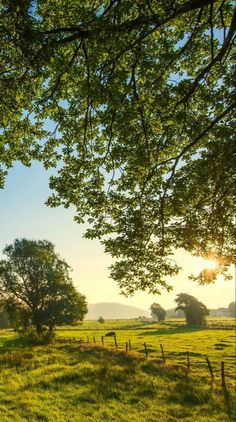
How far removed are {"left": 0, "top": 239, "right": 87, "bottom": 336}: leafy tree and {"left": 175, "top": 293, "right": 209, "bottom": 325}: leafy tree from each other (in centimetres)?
5198

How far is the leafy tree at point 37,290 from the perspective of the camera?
187 ft

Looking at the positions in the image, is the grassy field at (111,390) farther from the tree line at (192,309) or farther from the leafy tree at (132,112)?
the tree line at (192,309)

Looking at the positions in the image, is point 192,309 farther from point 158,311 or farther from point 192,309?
point 158,311

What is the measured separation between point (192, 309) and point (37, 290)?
60.3 metres

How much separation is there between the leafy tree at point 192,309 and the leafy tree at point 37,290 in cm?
5198

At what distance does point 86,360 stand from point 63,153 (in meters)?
25.6

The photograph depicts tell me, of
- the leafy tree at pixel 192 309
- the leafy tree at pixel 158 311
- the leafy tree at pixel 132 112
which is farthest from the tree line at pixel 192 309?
the leafy tree at pixel 132 112

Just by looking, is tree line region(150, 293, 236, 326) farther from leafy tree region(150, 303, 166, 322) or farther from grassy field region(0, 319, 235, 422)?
grassy field region(0, 319, 235, 422)

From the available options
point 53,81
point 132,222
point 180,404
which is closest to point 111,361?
point 180,404

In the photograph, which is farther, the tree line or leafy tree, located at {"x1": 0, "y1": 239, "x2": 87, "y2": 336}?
the tree line

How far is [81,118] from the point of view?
45.7ft

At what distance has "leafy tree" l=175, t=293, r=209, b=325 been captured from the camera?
103 meters

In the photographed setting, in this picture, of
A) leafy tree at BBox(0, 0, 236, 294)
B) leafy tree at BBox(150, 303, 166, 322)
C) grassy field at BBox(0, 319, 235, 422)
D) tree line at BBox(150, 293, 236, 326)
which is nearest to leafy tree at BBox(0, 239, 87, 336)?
grassy field at BBox(0, 319, 235, 422)

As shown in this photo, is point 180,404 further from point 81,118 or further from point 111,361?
point 81,118
